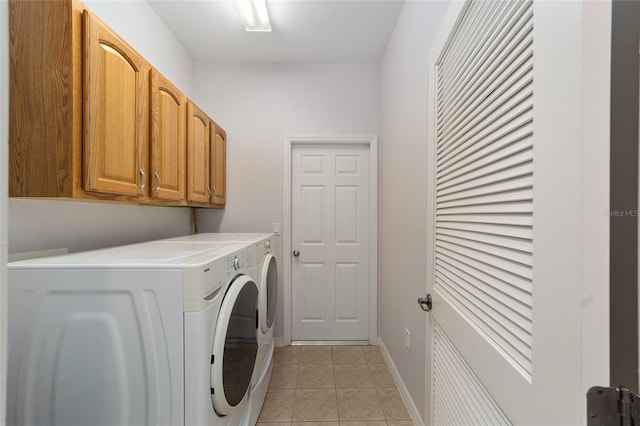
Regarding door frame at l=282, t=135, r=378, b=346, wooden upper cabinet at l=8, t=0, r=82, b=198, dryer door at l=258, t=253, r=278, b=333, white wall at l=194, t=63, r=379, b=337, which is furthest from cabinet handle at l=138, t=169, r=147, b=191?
door frame at l=282, t=135, r=378, b=346

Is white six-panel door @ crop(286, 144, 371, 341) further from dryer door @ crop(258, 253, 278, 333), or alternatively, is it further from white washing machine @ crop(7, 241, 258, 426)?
white washing machine @ crop(7, 241, 258, 426)

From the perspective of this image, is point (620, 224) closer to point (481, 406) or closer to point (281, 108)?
point (481, 406)

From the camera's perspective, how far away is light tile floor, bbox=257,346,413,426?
154cm

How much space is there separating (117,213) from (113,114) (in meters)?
0.69

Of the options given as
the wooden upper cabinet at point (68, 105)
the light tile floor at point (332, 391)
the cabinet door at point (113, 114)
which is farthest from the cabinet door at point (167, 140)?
the light tile floor at point (332, 391)

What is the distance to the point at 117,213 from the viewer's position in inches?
58.8

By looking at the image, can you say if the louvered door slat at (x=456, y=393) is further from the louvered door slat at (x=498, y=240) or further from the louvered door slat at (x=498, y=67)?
the louvered door slat at (x=498, y=67)

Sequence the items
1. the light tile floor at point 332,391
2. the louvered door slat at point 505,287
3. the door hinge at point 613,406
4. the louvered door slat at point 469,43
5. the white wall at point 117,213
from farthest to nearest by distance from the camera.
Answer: the light tile floor at point 332,391, the white wall at point 117,213, the louvered door slat at point 469,43, the louvered door slat at point 505,287, the door hinge at point 613,406

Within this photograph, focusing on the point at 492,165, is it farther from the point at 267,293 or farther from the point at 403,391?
the point at 403,391

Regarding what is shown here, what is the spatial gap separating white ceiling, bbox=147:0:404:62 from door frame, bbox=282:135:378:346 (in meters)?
0.72

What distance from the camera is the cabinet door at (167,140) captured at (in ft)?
4.30

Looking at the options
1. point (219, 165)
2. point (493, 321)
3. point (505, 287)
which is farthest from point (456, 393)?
point (219, 165)

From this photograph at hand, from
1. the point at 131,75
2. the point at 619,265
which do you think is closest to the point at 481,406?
the point at 619,265

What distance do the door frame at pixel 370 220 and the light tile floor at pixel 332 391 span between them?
269 millimetres
